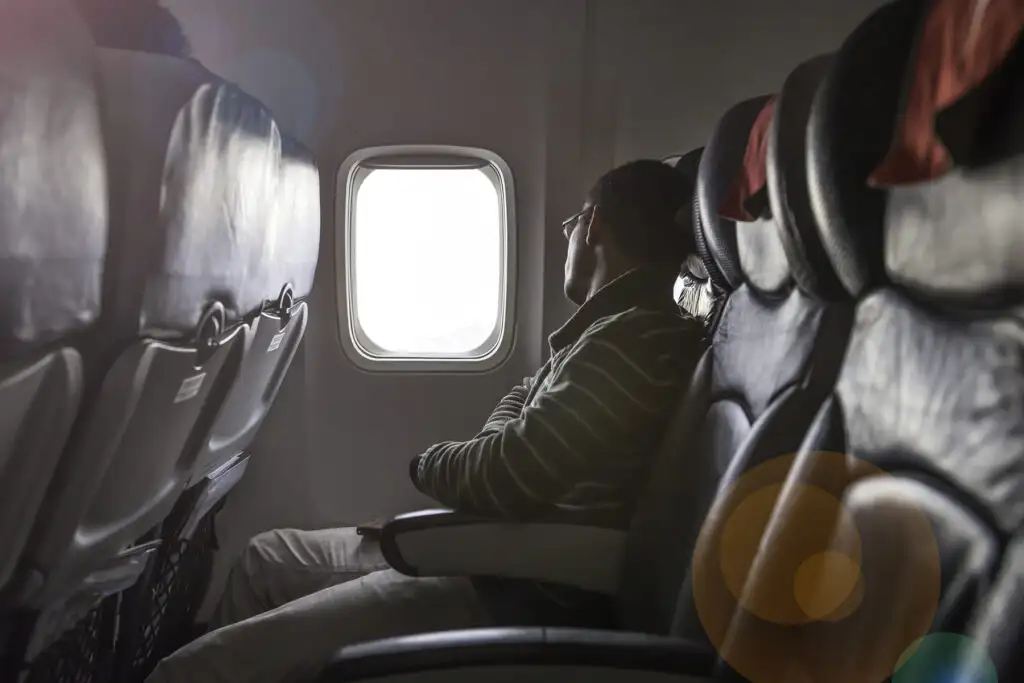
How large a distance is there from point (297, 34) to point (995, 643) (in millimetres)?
2250

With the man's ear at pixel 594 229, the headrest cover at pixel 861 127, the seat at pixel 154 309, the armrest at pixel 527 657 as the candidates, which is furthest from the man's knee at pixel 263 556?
the headrest cover at pixel 861 127

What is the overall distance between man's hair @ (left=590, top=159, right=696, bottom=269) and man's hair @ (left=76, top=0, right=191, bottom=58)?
799 millimetres

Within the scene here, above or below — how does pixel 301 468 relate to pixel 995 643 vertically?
below

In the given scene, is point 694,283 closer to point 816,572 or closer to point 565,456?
point 565,456

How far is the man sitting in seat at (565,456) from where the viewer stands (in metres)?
1.40

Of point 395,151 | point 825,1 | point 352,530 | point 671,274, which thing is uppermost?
point 825,1

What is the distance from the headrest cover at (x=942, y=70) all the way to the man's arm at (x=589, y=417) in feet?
2.42

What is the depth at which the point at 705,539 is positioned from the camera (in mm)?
1073

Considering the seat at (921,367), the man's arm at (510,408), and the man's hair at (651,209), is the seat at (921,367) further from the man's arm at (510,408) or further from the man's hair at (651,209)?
the man's arm at (510,408)

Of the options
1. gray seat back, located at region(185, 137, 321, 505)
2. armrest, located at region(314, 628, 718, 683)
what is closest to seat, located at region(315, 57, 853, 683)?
armrest, located at region(314, 628, 718, 683)

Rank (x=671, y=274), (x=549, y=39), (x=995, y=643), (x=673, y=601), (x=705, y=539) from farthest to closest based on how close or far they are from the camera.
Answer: (x=549, y=39) → (x=671, y=274) → (x=673, y=601) → (x=705, y=539) → (x=995, y=643)

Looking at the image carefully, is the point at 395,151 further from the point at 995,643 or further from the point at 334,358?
the point at 995,643

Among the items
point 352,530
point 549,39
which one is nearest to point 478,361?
point 352,530

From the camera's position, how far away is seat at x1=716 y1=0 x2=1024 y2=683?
59 centimetres
